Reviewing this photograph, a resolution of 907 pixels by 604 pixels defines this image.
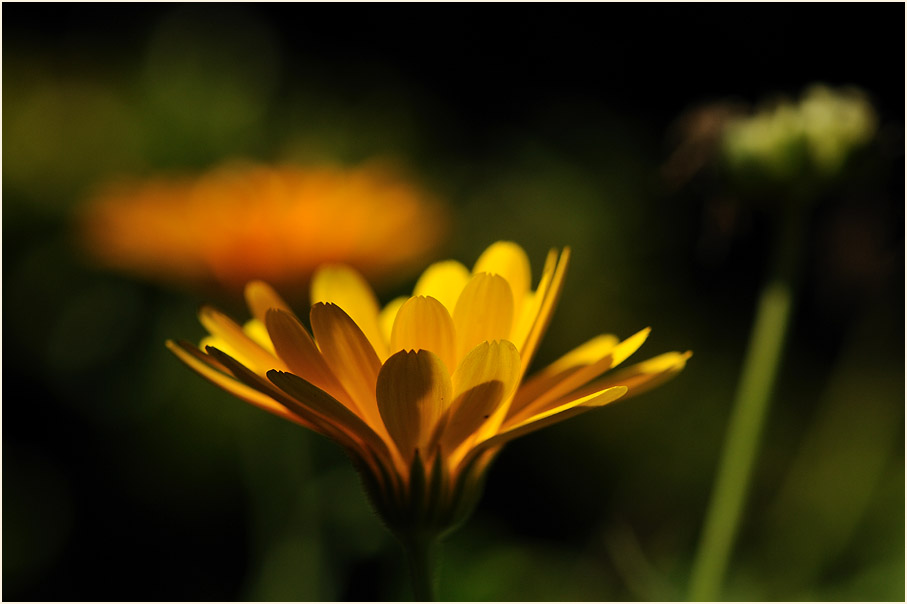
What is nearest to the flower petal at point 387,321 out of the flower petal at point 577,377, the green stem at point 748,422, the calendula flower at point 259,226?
the flower petal at point 577,377

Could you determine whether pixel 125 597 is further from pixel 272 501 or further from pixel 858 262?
pixel 858 262

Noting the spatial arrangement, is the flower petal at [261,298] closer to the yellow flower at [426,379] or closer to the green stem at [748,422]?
the yellow flower at [426,379]

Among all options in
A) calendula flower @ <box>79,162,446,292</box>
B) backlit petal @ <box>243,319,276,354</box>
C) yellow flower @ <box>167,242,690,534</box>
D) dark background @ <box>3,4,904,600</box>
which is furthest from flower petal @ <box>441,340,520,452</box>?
calendula flower @ <box>79,162,446,292</box>

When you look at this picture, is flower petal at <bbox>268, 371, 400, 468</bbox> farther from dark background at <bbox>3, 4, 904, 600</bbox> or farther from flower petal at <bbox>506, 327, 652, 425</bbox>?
dark background at <bbox>3, 4, 904, 600</bbox>

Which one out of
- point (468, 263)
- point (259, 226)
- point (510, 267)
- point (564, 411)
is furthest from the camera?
point (468, 263)

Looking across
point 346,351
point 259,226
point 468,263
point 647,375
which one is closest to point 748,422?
point 647,375

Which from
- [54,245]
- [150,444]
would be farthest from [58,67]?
[150,444]

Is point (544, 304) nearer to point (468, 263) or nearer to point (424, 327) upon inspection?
point (424, 327)
